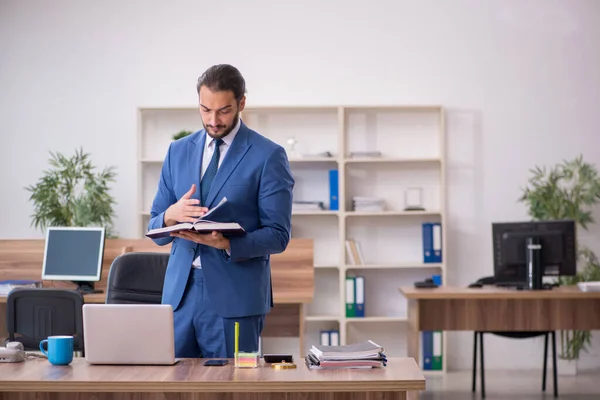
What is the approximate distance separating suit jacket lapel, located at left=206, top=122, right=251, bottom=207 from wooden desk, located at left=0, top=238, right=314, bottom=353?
219 centimetres

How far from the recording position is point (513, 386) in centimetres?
631

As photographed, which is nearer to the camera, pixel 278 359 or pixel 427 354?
pixel 278 359

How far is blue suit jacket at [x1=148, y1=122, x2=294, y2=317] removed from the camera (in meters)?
2.78

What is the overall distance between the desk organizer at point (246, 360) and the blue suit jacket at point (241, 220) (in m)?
0.17

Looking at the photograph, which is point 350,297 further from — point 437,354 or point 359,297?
point 437,354

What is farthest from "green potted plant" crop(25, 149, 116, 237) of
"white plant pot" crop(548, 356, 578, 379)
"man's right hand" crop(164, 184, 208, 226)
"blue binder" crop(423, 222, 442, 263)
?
"man's right hand" crop(164, 184, 208, 226)

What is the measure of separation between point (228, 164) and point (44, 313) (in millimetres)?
2242

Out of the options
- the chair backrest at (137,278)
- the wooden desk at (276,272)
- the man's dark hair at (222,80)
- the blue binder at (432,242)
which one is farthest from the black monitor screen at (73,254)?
the man's dark hair at (222,80)

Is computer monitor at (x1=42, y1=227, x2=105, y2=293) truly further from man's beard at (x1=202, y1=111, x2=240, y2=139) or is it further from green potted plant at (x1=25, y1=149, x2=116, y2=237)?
man's beard at (x1=202, y1=111, x2=240, y2=139)

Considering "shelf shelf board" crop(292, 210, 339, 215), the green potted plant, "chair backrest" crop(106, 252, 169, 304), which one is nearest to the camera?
"chair backrest" crop(106, 252, 169, 304)

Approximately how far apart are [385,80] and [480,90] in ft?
2.55

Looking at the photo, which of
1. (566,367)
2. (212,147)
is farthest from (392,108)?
(212,147)

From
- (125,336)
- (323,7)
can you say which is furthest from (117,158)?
(125,336)

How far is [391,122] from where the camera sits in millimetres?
7160
